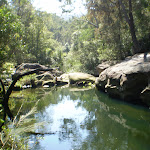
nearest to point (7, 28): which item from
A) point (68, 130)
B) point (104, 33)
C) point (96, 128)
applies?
point (68, 130)

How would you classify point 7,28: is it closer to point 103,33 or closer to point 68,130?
point 68,130

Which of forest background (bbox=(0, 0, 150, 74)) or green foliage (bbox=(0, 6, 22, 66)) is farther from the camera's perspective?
forest background (bbox=(0, 0, 150, 74))

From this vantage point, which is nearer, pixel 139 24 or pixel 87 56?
pixel 139 24

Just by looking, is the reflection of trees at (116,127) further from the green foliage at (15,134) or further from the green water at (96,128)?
the green foliage at (15,134)

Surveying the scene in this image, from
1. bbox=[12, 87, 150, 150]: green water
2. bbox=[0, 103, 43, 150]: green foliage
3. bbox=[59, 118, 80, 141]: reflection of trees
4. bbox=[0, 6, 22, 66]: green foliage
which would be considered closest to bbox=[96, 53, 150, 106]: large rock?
bbox=[12, 87, 150, 150]: green water

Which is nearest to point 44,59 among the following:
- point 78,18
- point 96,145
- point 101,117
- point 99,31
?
point 78,18

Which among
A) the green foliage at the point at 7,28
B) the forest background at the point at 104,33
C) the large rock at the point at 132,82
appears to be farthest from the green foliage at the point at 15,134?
the large rock at the point at 132,82

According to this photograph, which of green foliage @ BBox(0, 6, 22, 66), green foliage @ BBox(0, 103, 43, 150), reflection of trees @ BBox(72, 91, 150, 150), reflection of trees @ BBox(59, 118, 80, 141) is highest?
green foliage @ BBox(0, 6, 22, 66)

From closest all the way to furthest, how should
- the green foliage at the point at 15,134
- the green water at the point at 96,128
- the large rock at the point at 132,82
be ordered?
the green foliage at the point at 15,134
the green water at the point at 96,128
the large rock at the point at 132,82

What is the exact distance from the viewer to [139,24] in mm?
12594

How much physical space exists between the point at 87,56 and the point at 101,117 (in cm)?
1197

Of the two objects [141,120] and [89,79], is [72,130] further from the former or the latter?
[89,79]

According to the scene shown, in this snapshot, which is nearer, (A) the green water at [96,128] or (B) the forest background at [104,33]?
(A) the green water at [96,128]

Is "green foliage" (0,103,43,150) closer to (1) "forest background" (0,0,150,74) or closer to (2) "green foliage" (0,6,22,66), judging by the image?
(1) "forest background" (0,0,150,74)
